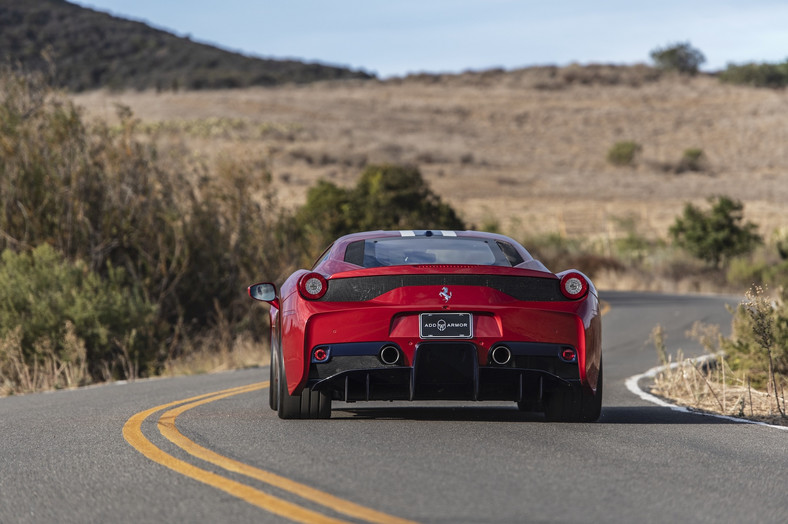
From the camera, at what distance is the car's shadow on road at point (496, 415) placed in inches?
343

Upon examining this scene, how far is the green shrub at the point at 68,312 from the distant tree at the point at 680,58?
11940cm

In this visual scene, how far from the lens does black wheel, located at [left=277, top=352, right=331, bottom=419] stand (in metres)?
8.25

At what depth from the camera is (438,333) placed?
7535 mm

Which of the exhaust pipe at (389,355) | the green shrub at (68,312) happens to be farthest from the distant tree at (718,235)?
the exhaust pipe at (389,355)

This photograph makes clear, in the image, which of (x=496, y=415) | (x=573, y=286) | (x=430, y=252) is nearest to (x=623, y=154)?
(x=496, y=415)

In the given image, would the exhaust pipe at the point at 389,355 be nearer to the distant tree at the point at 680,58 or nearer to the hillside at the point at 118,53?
the hillside at the point at 118,53

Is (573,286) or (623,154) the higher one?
(573,286)

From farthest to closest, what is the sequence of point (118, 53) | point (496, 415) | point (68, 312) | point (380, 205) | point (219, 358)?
point (118, 53)
point (380, 205)
point (219, 358)
point (68, 312)
point (496, 415)

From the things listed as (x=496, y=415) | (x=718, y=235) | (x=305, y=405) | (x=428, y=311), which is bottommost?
(x=718, y=235)

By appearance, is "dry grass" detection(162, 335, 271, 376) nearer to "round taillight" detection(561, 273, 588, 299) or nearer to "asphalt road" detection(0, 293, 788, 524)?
"asphalt road" detection(0, 293, 788, 524)

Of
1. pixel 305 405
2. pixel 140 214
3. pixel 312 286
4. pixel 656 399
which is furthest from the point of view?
pixel 140 214

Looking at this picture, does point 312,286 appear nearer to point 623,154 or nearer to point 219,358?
point 219,358

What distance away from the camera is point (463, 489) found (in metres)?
5.74

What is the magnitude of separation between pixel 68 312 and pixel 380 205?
15538 mm
